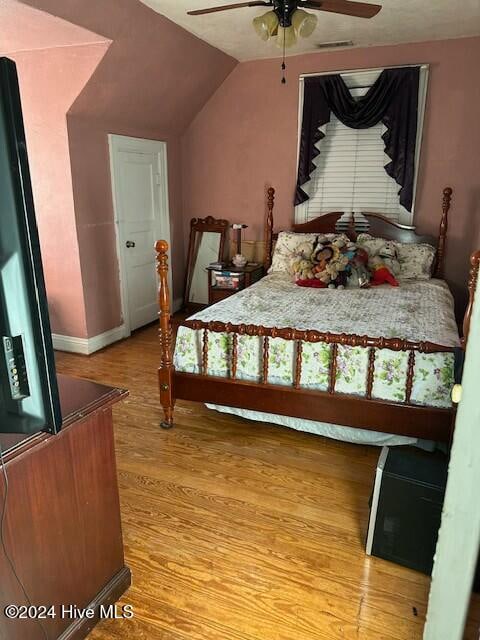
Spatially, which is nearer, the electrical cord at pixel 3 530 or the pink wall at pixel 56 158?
the electrical cord at pixel 3 530

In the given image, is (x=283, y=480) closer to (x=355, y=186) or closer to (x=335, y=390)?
(x=335, y=390)

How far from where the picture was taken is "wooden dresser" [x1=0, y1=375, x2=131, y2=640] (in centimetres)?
116

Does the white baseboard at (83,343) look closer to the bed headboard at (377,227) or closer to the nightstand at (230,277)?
the nightstand at (230,277)

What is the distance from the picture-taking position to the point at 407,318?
103 inches

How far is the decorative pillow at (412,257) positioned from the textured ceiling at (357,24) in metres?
1.63

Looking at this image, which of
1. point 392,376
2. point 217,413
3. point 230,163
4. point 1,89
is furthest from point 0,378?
point 230,163

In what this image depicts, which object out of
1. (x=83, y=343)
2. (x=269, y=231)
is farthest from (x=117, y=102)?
(x=83, y=343)

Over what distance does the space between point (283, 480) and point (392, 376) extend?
29.6 inches

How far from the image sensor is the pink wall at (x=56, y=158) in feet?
10.6

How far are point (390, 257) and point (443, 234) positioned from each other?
0.60 m

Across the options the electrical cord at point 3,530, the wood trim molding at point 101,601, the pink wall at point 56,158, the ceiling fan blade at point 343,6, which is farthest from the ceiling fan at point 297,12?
the wood trim molding at point 101,601

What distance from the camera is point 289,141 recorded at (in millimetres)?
4395

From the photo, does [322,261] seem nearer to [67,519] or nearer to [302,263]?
[302,263]

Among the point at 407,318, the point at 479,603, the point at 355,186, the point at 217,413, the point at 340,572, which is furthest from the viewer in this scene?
the point at 355,186
